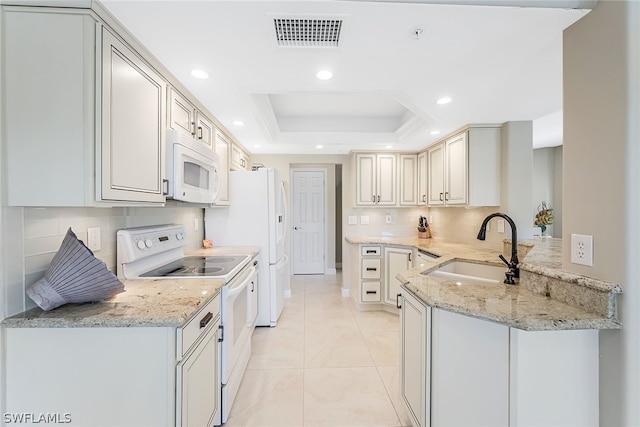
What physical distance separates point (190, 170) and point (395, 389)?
2.14 metres

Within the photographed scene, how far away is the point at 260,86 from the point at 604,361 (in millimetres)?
2285

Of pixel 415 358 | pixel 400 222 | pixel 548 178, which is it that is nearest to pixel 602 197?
pixel 415 358

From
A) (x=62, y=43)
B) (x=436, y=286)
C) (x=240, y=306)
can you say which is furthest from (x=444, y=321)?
(x=62, y=43)

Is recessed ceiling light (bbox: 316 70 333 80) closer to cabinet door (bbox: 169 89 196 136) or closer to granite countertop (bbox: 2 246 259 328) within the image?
cabinet door (bbox: 169 89 196 136)

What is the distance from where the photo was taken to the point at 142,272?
1.77 meters

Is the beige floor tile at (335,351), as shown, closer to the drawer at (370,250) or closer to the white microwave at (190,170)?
the drawer at (370,250)

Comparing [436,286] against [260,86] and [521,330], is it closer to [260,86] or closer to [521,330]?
[521,330]

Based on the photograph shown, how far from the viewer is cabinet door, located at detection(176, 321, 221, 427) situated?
1132mm

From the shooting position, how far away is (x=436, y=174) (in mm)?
3430

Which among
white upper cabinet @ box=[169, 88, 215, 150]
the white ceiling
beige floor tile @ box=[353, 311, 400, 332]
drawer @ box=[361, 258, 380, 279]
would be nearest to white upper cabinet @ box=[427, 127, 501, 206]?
the white ceiling

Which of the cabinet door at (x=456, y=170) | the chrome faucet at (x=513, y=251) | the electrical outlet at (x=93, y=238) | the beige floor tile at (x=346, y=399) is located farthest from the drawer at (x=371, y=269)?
the electrical outlet at (x=93, y=238)

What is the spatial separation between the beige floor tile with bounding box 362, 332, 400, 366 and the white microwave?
1.96 meters

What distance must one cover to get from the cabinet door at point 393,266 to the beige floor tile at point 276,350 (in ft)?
4.08

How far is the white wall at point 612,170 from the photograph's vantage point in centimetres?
100
